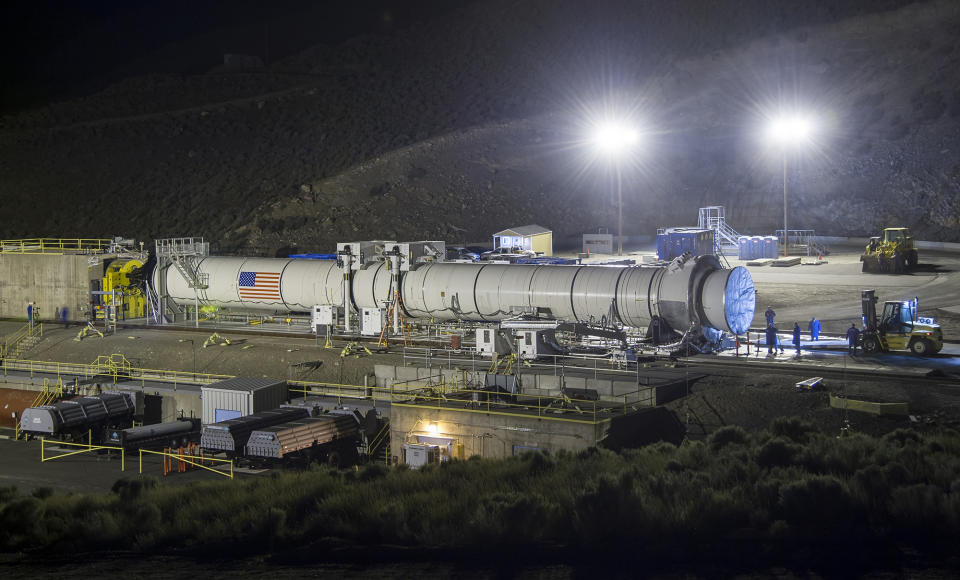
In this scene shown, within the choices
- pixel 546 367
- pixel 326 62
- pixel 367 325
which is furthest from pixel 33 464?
pixel 326 62

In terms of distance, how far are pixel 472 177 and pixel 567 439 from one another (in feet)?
170

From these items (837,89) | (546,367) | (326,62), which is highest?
(326,62)

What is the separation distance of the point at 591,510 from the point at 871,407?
32.0 feet

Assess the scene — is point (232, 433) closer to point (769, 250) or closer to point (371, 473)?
point (371, 473)

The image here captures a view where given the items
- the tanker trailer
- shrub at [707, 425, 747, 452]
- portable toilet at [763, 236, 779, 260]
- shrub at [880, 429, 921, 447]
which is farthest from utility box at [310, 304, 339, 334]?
portable toilet at [763, 236, 779, 260]

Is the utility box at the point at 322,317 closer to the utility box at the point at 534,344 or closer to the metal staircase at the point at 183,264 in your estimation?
the metal staircase at the point at 183,264

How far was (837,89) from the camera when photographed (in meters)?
77.9

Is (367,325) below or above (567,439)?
above

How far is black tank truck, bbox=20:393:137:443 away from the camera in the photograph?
28453 mm

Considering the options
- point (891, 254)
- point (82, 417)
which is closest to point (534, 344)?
point (82, 417)

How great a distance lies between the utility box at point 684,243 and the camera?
47.9 meters

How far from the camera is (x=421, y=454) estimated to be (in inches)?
949

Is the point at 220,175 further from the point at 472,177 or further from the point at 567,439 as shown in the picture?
the point at 567,439

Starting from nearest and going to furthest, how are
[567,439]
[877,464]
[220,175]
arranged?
[877,464]
[567,439]
[220,175]
